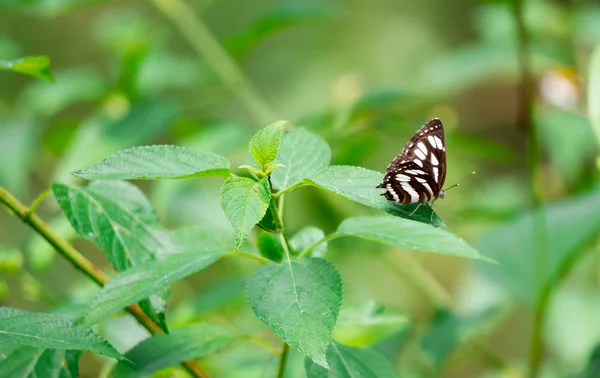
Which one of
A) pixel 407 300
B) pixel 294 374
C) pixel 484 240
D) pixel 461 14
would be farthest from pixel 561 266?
pixel 461 14

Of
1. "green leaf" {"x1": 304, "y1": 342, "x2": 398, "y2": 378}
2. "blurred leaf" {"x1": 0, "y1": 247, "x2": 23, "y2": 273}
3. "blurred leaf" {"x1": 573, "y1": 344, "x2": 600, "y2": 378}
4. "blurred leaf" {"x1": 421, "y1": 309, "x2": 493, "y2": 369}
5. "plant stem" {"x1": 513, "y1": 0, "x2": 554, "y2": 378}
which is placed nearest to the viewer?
"green leaf" {"x1": 304, "y1": 342, "x2": 398, "y2": 378}

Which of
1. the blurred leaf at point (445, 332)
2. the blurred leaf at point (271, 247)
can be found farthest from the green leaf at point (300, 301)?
the blurred leaf at point (445, 332)

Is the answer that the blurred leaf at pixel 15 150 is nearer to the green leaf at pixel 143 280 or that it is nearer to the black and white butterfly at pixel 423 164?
the green leaf at pixel 143 280

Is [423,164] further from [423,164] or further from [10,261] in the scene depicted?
[10,261]

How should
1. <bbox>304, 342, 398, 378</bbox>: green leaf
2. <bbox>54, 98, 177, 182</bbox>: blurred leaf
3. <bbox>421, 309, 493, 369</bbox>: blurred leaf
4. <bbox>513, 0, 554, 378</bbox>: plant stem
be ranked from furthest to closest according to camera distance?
1. <bbox>54, 98, 177, 182</bbox>: blurred leaf
2. <bbox>421, 309, 493, 369</bbox>: blurred leaf
3. <bbox>513, 0, 554, 378</bbox>: plant stem
4. <bbox>304, 342, 398, 378</bbox>: green leaf

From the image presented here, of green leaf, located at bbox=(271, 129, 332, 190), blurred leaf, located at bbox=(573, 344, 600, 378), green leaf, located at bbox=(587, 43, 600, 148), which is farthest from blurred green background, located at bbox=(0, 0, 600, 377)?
green leaf, located at bbox=(271, 129, 332, 190)

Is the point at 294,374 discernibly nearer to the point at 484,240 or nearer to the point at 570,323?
the point at 484,240

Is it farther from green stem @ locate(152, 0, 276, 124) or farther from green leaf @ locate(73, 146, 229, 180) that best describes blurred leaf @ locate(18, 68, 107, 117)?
green leaf @ locate(73, 146, 229, 180)
